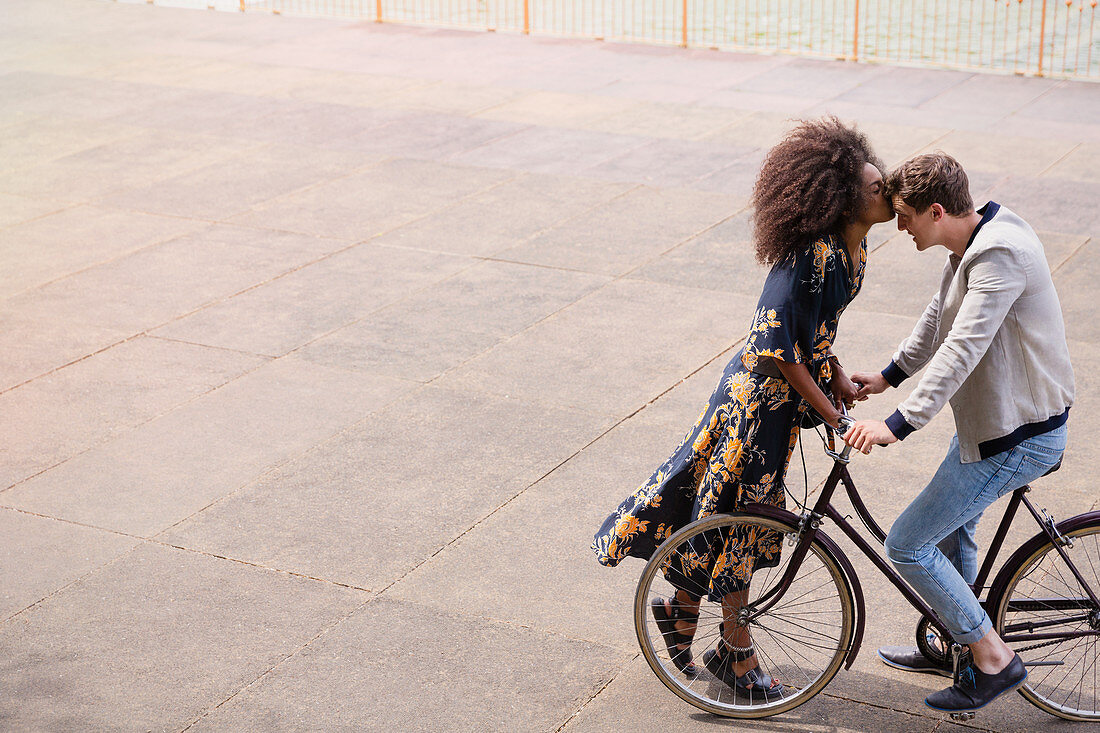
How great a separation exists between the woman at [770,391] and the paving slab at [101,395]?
3.39 metres

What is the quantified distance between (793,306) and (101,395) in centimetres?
460

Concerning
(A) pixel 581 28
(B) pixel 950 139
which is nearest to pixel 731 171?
(B) pixel 950 139

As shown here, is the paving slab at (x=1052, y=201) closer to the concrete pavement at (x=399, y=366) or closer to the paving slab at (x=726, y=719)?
the concrete pavement at (x=399, y=366)

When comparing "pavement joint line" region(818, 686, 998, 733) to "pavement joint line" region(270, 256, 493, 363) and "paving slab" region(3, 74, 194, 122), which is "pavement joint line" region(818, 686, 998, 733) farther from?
"paving slab" region(3, 74, 194, 122)

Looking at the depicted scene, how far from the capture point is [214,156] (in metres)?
11.8

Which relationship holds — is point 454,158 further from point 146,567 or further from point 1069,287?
point 146,567

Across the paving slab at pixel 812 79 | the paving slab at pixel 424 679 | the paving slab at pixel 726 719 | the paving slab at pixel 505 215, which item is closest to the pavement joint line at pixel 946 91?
the paving slab at pixel 812 79

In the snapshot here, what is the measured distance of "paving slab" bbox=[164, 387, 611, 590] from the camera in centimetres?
538

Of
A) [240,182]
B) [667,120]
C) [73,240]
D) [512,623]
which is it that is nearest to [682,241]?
[667,120]

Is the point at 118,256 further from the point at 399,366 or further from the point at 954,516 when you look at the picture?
the point at 954,516

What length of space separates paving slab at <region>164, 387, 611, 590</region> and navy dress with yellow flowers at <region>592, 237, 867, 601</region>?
142 centimetres

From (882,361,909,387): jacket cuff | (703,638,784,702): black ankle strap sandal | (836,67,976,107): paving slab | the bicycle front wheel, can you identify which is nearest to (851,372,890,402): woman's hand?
(882,361,909,387): jacket cuff

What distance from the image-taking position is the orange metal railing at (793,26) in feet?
60.2

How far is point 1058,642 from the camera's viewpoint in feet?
13.5
